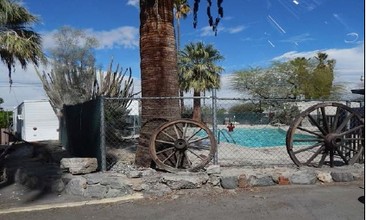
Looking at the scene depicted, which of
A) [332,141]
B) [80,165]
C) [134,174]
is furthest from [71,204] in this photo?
[332,141]

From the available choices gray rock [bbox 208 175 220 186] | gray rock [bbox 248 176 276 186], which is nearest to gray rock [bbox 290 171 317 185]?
gray rock [bbox 248 176 276 186]

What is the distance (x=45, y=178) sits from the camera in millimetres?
7422

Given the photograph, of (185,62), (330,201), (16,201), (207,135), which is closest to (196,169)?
(207,135)

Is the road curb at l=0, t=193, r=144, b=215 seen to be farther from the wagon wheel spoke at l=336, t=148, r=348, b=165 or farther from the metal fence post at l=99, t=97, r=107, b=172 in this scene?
the wagon wheel spoke at l=336, t=148, r=348, b=165

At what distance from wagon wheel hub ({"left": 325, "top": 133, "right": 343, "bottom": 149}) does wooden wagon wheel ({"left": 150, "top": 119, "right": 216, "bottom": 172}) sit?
236 cm

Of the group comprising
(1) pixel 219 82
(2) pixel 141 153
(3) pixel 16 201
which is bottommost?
(3) pixel 16 201

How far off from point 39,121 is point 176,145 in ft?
67.9

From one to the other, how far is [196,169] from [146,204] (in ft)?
4.97

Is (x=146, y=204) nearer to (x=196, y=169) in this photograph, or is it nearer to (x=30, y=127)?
(x=196, y=169)

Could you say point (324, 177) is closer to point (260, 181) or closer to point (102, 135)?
point (260, 181)

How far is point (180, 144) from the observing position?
7.74m

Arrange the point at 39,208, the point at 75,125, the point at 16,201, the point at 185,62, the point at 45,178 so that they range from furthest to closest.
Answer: the point at 185,62, the point at 75,125, the point at 45,178, the point at 16,201, the point at 39,208

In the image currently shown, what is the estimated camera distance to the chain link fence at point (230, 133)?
9219 mm

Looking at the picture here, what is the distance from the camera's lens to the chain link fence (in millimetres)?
9219
